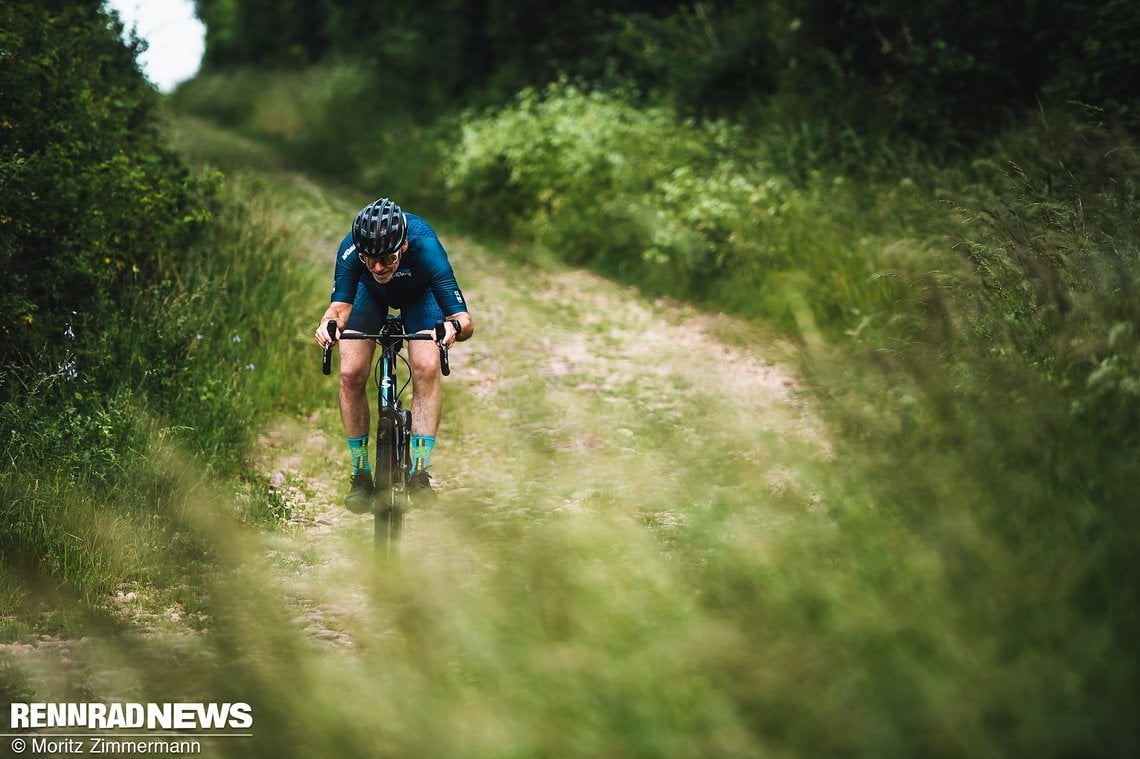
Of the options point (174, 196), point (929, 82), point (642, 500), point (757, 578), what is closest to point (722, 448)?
point (642, 500)

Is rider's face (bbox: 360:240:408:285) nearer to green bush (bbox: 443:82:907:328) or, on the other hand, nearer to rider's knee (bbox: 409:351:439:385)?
rider's knee (bbox: 409:351:439:385)

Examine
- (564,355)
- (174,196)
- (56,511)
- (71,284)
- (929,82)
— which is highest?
(929,82)

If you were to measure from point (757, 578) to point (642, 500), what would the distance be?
245 cm

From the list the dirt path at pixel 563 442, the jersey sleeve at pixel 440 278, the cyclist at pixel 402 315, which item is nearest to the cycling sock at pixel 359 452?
the cyclist at pixel 402 315

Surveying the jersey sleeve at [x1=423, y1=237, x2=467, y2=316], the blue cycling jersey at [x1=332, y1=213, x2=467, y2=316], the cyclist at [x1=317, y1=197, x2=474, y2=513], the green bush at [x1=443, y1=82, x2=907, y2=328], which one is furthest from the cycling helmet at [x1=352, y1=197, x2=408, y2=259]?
the green bush at [x1=443, y1=82, x2=907, y2=328]

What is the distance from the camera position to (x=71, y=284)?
6.86 meters

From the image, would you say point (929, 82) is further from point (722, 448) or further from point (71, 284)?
point (71, 284)

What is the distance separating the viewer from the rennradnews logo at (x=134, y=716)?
3.67 meters

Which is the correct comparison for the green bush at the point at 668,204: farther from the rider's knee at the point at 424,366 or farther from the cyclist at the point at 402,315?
the rider's knee at the point at 424,366

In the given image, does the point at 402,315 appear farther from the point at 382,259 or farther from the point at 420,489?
the point at 420,489

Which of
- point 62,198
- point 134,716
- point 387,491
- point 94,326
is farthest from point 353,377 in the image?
point 62,198

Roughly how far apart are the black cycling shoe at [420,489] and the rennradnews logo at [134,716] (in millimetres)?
1859

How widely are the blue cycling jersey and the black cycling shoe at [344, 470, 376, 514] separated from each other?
106 centimetres

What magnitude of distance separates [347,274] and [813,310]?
5013 mm
